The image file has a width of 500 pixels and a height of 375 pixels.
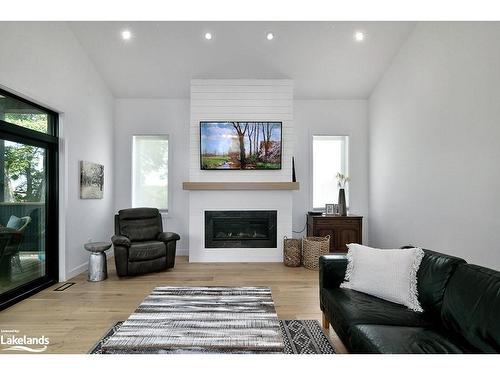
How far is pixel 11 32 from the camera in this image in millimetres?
3158

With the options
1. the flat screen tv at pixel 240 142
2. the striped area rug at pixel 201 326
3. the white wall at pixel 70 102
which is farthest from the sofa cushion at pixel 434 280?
the white wall at pixel 70 102

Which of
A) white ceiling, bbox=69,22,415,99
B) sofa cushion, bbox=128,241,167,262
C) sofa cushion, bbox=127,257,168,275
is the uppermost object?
Result: white ceiling, bbox=69,22,415,99

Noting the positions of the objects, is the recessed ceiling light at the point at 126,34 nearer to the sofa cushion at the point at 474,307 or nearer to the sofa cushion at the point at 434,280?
the sofa cushion at the point at 434,280

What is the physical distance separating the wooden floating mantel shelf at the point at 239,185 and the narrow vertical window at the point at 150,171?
103 centimetres

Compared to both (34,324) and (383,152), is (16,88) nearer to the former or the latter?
(34,324)

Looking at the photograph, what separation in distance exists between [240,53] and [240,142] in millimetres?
1408

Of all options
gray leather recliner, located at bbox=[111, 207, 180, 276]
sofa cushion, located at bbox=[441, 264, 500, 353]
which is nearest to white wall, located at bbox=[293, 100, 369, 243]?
gray leather recliner, located at bbox=[111, 207, 180, 276]

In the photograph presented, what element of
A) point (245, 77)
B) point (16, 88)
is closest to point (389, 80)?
point (245, 77)

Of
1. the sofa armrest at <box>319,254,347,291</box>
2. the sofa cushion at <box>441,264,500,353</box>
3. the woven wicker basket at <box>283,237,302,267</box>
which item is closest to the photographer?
the sofa cushion at <box>441,264,500,353</box>

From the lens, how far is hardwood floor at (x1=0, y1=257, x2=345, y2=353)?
263cm

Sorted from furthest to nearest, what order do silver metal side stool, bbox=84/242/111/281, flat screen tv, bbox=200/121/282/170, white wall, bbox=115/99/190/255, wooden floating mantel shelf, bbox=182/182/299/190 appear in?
white wall, bbox=115/99/190/255, flat screen tv, bbox=200/121/282/170, wooden floating mantel shelf, bbox=182/182/299/190, silver metal side stool, bbox=84/242/111/281

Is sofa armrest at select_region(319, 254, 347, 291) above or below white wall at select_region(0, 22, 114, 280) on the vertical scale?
below

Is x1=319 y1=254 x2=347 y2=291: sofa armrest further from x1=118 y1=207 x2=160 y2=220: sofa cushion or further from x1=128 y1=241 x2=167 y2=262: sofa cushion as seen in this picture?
x1=118 y1=207 x2=160 y2=220: sofa cushion

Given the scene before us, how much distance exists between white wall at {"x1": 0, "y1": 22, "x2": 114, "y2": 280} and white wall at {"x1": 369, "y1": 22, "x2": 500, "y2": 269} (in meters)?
4.76
